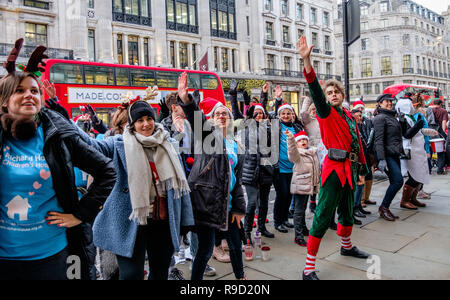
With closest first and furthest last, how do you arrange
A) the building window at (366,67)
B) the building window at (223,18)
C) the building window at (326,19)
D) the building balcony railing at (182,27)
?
the building balcony railing at (182,27), the building window at (223,18), the building window at (326,19), the building window at (366,67)

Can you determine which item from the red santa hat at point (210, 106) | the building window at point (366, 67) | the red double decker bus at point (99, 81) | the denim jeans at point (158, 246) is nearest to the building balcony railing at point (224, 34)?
the red double decker bus at point (99, 81)

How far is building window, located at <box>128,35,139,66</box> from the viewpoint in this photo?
92.7 ft

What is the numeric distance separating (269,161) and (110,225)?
270 centimetres

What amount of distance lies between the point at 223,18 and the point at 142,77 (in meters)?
19.7

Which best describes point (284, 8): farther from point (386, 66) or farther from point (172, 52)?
point (386, 66)

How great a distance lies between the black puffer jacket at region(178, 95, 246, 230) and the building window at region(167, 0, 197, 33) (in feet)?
98.2

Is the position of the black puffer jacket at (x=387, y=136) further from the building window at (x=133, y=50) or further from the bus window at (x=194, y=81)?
the building window at (x=133, y=50)

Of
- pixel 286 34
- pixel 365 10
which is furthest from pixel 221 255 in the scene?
pixel 365 10

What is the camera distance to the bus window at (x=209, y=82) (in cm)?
2052

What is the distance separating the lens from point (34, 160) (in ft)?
6.48

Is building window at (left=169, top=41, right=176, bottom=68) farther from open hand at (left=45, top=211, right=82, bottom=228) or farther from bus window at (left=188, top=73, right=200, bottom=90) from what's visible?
open hand at (left=45, top=211, right=82, bottom=228)

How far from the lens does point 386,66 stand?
2319 inches

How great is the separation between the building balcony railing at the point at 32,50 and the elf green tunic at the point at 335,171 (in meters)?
23.1

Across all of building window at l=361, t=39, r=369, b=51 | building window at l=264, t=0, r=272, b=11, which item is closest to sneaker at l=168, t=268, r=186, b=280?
building window at l=264, t=0, r=272, b=11
